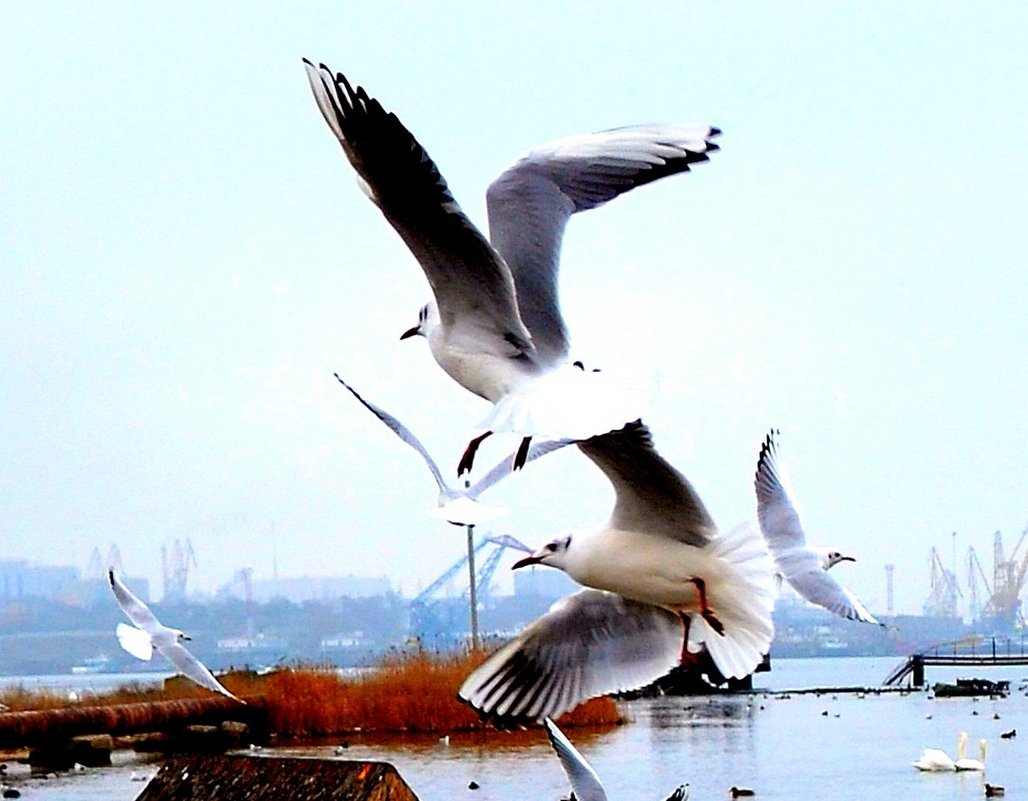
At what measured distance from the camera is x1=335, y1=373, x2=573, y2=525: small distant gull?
6.73 m

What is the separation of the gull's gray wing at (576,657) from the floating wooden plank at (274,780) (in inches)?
113

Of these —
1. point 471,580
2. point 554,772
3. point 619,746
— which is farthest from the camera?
point 471,580

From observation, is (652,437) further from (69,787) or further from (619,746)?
(619,746)

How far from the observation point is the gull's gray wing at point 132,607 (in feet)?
39.7

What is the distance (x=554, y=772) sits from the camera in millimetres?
19344

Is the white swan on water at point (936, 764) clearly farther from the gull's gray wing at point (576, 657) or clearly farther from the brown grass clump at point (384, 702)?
the gull's gray wing at point (576, 657)

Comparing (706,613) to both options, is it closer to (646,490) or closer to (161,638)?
(646,490)

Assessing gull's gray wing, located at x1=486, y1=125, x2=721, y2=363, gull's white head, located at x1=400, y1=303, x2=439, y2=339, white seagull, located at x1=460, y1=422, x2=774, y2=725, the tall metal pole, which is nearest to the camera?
white seagull, located at x1=460, y1=422, x2=774, y2=725

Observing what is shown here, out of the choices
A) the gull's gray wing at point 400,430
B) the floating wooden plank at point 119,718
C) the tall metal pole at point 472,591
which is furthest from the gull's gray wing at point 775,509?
the tall metal pole at point 472,591

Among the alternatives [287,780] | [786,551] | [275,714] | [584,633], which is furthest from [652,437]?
[275,714]

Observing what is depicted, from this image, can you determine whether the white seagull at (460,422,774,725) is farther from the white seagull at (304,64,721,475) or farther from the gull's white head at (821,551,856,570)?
the gull's white head at (821,551,856,570)

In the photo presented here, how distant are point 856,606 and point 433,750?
11.3 m

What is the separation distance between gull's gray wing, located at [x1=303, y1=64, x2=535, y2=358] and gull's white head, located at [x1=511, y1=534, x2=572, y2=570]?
64 cm

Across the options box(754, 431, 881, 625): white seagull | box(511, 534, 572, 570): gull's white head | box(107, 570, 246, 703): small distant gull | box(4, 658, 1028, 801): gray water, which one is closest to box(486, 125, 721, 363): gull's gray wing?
box(511, 534, 572, 570): gull's white head
